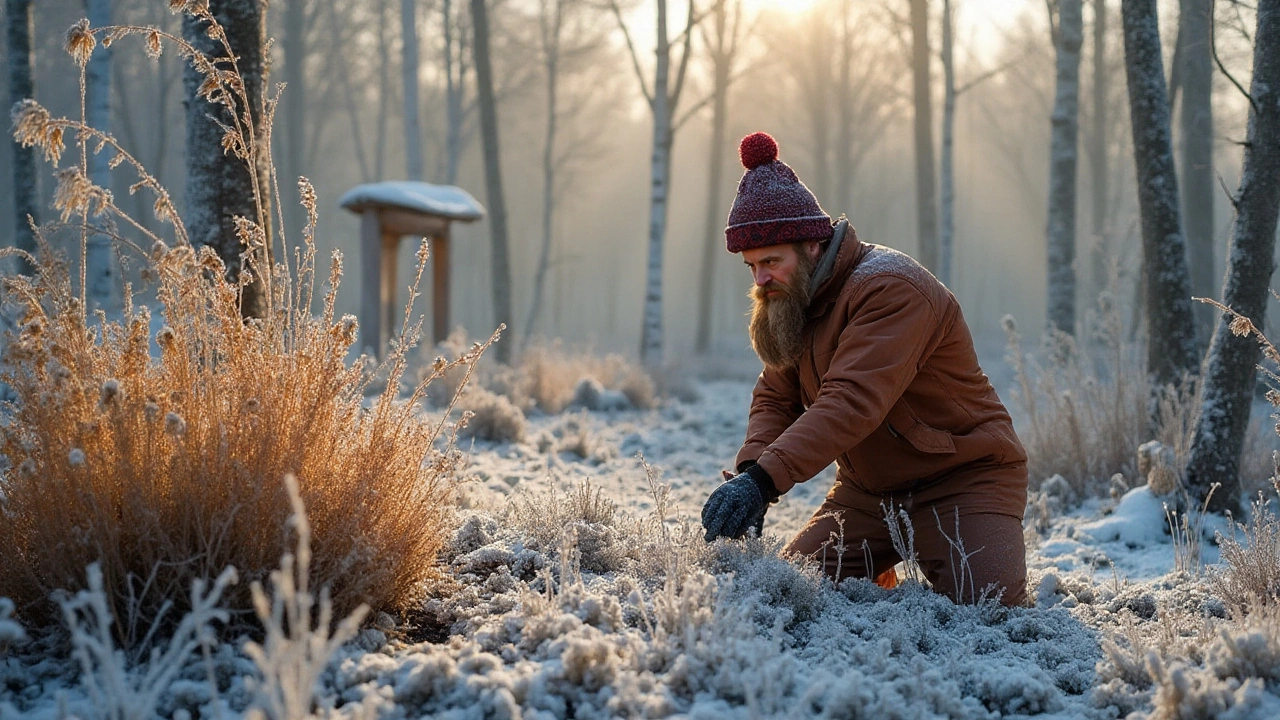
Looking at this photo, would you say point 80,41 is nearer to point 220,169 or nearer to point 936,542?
point 220,169

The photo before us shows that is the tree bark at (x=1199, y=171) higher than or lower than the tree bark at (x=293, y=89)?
lower

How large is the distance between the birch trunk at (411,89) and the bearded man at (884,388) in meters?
10.5

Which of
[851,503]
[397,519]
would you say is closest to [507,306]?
[851,503]

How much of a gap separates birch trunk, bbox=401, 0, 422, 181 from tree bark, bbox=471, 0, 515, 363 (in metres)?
1.06

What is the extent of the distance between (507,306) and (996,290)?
3752 centimetres

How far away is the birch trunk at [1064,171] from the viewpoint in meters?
8.36

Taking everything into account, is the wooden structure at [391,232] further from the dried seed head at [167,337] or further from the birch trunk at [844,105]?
the birch trunk at [844,105]

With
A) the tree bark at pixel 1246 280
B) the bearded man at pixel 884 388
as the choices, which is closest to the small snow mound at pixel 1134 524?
the tree bark at pixel 1246 280

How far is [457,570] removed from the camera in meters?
2.91

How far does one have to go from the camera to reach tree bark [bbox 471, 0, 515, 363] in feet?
40.3

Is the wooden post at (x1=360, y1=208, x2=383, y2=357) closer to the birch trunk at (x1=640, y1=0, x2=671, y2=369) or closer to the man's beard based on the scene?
the birch trunk at (x1=640, y1=0, x2=671, y2=369)

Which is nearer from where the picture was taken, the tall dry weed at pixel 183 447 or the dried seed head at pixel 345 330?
the tall dry weed at pixel 183 447

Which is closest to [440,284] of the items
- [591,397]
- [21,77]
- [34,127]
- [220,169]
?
[591,397]

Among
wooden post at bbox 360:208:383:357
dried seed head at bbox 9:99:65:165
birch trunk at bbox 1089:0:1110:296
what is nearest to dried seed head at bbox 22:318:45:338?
dried seed head at bbox 9:99:65:165
